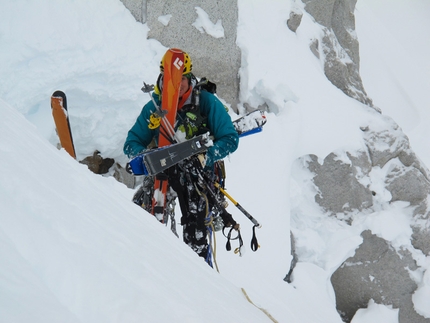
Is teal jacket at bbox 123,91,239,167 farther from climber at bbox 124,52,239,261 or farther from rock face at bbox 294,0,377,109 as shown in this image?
rock face at bbox 294,0,377,109

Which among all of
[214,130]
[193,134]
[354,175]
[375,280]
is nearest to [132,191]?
[193,134]

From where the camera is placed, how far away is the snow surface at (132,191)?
158cm

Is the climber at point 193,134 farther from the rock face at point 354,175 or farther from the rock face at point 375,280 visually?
the rock face at point 375,280

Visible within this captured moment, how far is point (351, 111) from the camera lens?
11734 mm

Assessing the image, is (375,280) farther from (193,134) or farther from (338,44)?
(193,134)

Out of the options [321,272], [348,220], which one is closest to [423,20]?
[348,220]

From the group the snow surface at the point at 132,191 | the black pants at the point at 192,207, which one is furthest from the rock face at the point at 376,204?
the black pants at the point at 192,207

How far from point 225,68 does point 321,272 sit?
4704mm

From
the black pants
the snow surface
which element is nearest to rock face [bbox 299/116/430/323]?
the snow surface

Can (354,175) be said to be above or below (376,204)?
above

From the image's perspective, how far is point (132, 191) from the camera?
6.41 m

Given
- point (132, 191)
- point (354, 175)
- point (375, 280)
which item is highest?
point (132, 191)

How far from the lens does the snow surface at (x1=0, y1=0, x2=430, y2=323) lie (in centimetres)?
158

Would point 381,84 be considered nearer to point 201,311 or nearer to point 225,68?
point 225,68
